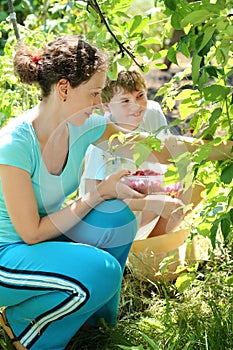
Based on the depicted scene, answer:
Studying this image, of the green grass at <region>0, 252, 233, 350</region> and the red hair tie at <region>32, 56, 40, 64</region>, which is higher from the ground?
the red hair tie at <region>32, 56, 40, 64</region>

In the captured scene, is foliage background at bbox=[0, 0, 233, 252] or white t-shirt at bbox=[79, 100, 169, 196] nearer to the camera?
foliage background at bbox=[0, 0, 233, 252]

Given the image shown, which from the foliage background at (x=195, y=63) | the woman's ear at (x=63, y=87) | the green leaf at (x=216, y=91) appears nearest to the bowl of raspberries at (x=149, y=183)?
the foliage background at (x=195, y=63)

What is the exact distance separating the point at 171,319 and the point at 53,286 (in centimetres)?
43

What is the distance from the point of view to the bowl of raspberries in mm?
2311

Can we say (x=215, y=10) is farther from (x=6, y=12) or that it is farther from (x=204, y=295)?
(x=6, y=12)

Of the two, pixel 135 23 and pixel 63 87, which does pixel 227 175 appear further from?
pixel 63 87

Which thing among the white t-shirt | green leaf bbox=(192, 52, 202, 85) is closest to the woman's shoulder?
the white t-shirt

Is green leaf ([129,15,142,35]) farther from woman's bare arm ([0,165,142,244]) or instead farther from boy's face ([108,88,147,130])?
boy's face ([108,88,147,130])

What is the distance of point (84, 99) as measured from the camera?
1.96m

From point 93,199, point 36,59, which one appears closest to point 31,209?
point 93,199

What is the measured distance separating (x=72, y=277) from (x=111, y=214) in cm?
27

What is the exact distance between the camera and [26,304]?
191cm

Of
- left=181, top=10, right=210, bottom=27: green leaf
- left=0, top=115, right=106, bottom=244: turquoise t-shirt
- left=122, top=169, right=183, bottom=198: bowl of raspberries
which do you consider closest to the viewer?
left=181, top=10, right=210, bottom=27: green leaf

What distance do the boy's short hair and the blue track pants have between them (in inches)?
30.2
